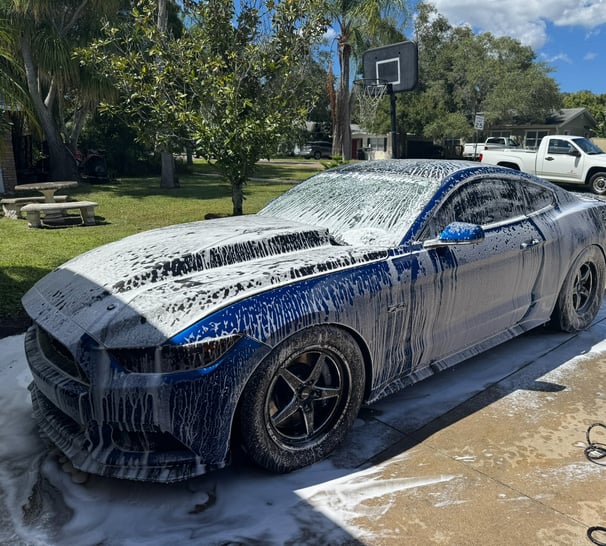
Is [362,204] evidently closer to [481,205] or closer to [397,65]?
[481,205]

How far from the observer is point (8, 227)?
9.81 m

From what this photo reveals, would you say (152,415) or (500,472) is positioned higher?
(152,415)

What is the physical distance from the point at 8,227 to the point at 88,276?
810 cm

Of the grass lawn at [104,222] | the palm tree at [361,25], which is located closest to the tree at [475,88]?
the palm tree at [361,25]

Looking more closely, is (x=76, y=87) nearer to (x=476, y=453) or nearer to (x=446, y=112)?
(x=476, y=453)

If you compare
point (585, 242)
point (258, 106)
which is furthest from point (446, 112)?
point (585, 242)

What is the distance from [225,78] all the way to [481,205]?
195 inches

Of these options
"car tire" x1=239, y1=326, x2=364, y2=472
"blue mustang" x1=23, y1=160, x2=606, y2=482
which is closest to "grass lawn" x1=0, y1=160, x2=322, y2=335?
"blue mustang" x1=23, y1=160, x2=606, y2=482

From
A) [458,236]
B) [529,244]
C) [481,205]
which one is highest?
[481,205]

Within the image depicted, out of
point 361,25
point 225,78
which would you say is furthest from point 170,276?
point 361,25

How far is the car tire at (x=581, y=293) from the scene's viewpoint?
14.6 ft

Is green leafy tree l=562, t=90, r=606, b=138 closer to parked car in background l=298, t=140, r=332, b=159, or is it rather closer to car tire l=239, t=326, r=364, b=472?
parked car in background l=298, t=140, r=332, b=159

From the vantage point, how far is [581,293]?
4.70 m

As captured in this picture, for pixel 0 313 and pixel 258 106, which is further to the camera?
pixel 258 106
